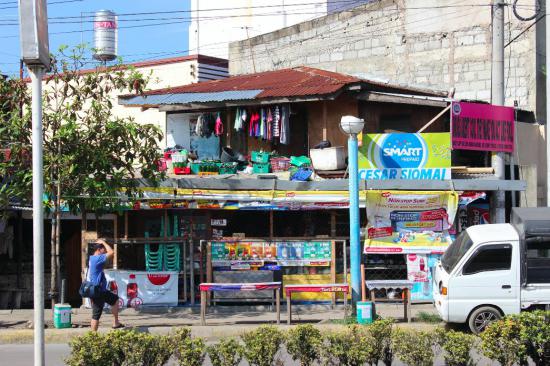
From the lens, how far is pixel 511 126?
57.1 feet

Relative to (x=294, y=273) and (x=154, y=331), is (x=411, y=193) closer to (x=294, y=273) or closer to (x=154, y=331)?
(x=294, y=273)

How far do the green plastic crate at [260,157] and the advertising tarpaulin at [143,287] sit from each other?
3482mm

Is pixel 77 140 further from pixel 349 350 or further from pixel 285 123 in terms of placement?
pixel 349 350

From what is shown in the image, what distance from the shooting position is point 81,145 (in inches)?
533

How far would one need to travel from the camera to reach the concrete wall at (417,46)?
22.3 metres

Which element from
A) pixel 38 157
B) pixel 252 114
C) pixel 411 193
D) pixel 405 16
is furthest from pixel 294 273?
pixel 405 16

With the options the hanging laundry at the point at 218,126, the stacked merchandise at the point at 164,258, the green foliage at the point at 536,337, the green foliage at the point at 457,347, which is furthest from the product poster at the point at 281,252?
the green foliage at the point at 536,337

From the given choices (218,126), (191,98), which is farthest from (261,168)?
(191,98)

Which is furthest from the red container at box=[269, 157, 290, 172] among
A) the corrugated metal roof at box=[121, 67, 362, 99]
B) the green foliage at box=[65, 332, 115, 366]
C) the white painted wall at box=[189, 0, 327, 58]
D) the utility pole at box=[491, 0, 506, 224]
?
the white painted wall at box=[189, 0, 327, 58]

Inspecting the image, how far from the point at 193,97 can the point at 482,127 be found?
6.84m

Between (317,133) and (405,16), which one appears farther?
(405,16)

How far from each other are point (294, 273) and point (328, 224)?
1.35m

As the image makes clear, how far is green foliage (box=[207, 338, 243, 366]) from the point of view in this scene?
26.0 ft

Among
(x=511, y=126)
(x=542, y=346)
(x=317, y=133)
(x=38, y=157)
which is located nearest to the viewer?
(x=38, y=157)
